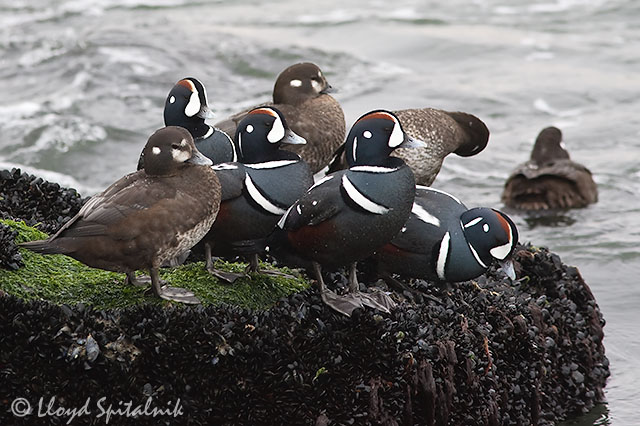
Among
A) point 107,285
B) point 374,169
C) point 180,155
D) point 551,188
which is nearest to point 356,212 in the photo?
point 374,169

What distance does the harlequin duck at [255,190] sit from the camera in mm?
6082

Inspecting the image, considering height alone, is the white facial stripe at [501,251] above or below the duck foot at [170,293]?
above

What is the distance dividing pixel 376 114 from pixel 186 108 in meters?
1.74

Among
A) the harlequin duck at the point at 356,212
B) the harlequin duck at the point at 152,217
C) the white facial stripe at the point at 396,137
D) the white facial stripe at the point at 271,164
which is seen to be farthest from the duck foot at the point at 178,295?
the white facial stripe at the point at 396,137

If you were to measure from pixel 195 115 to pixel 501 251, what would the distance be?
2.47 metres

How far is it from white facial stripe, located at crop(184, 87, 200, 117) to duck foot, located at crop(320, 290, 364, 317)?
6.67ft

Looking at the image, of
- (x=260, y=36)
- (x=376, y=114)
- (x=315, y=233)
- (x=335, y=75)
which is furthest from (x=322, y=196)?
(x=260, y=36)

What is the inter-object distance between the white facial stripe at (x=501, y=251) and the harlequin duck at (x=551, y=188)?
5775mm

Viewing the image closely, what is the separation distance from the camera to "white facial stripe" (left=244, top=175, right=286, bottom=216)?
6.09 m

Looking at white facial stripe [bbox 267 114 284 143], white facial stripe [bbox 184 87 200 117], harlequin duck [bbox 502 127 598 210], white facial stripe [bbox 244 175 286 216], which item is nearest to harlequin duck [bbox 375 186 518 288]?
white facial stripe [bbox 244 175 286 216]

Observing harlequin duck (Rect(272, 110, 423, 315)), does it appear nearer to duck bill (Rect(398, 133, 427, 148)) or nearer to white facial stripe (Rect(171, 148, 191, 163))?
duck bill (Rect(398, 133, 427, 148))

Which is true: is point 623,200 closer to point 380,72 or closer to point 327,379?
point 380,72

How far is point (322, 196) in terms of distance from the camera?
580 cm

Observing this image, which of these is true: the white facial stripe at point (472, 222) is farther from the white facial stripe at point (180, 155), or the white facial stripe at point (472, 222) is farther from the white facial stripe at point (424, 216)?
the white facial stripe at point (180, 155)
